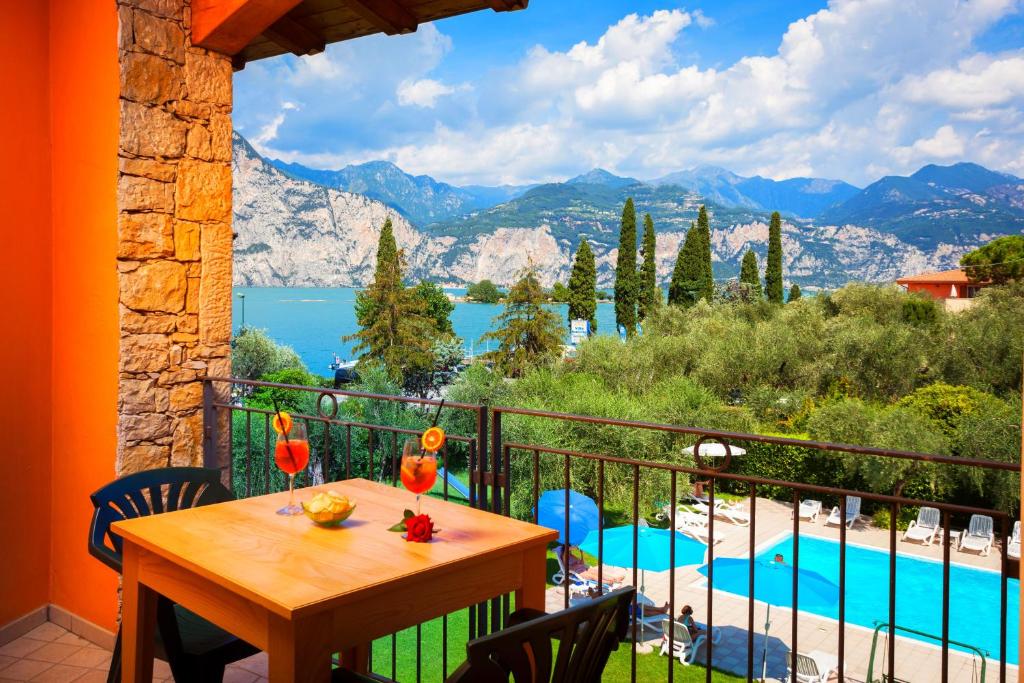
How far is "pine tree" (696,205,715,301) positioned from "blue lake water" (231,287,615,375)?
14.9 feet

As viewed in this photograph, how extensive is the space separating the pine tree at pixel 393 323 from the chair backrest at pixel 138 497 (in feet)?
92.3

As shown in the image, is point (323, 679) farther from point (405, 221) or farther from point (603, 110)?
point (603, 110)

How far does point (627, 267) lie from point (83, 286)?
2762 centimetres

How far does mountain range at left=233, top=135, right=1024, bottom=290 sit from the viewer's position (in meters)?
38.9

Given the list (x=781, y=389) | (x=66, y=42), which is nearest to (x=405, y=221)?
(x=781, y=389)

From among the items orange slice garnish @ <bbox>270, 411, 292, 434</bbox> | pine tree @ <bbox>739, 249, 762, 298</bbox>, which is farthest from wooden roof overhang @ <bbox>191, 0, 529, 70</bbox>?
pine tree @ <bbox>739, 249, 762, 298</bbox>

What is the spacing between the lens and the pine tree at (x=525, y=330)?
28.3 m

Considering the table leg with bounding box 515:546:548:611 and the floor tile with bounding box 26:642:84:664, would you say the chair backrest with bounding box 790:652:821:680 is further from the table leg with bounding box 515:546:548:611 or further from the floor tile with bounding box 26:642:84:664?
the table leg with bounding box 515:546:548:611

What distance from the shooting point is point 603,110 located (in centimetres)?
10419

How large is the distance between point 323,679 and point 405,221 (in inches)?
2009

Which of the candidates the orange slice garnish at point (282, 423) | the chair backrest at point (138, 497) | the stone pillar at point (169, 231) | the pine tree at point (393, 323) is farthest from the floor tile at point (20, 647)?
the pine tree at point (393, 323)

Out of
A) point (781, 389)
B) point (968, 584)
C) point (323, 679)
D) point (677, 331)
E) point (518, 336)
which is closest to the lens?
point (323, 679)

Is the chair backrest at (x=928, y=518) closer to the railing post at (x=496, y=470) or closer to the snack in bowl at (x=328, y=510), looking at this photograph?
the railing post at (x=496, y=470)

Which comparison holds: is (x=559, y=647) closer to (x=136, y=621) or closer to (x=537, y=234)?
(x=136, y=621)
